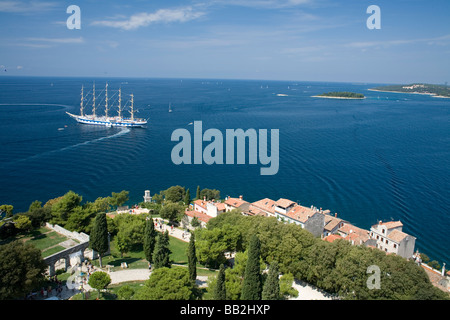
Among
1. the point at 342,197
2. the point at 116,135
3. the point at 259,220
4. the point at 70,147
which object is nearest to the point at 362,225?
the point at 342,197

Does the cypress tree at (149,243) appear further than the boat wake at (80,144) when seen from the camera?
No

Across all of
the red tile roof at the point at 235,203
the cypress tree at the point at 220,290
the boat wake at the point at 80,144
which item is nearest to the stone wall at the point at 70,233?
the cypress tree at the point at 220,290

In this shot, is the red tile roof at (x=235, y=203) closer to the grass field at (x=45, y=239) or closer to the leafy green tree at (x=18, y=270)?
the grass field at (x=45, y=239)

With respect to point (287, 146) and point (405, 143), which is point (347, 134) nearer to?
point (405, 143)

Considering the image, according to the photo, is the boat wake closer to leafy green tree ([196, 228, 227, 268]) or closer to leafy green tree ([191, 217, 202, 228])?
leafy green tree ([191, 217, 202, 228])

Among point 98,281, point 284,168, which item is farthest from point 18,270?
point 284,168

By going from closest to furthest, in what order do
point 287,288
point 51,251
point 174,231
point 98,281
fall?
point 98,281 → point 287,288 → point 51,251 → point 174,231

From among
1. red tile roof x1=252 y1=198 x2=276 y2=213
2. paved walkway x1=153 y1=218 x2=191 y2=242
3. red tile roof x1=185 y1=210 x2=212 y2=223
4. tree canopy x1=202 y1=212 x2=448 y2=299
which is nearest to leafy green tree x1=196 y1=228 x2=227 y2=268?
tree canopy x1=202 y1=212 x2=448 y2=299

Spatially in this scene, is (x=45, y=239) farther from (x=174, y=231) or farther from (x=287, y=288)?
(x=287, y=288)

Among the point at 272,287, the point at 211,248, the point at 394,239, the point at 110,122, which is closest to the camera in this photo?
the point at 272,287
